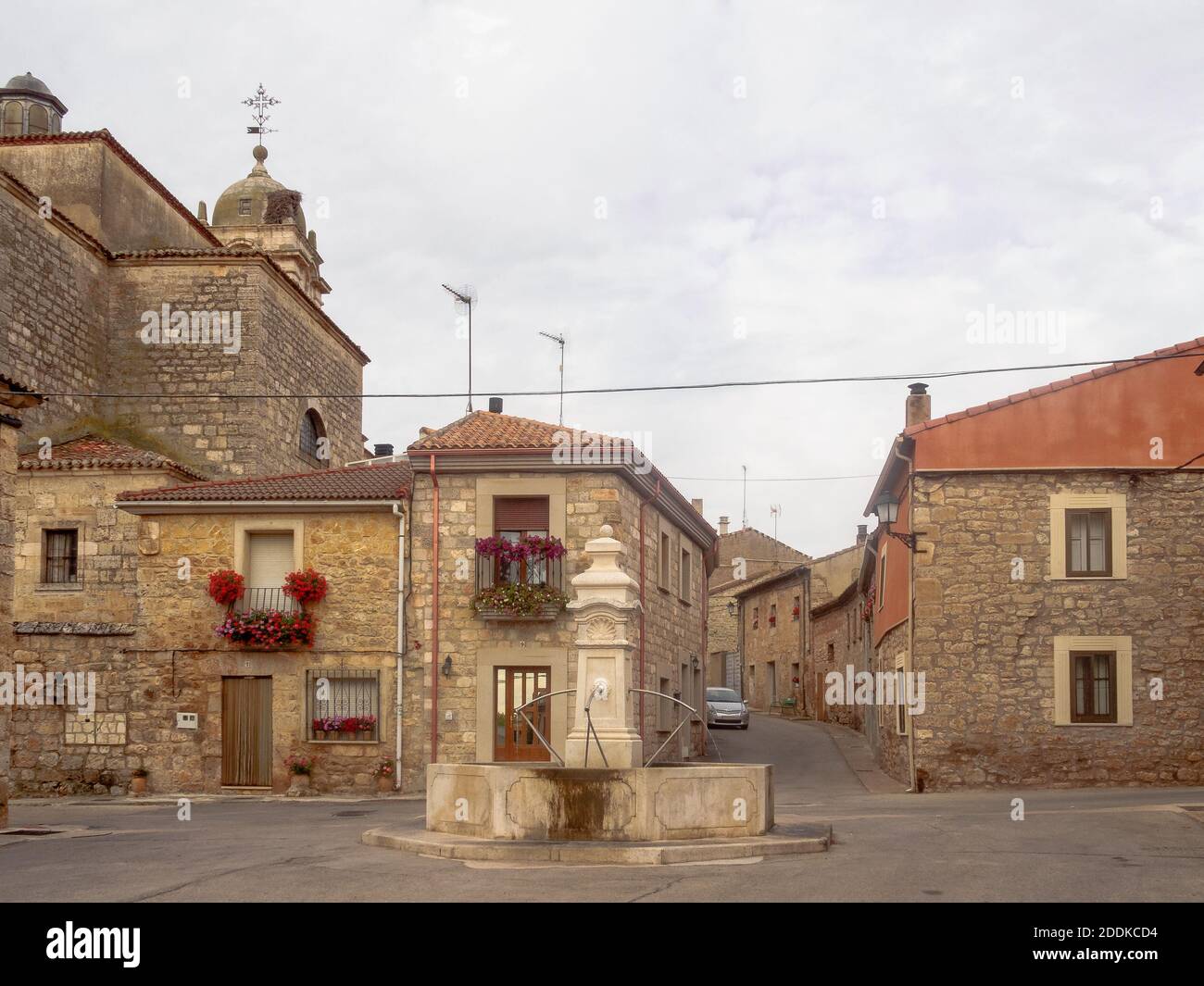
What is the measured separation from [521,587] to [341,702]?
3590 millimetres

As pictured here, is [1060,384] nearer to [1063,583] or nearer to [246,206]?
[1063,583]

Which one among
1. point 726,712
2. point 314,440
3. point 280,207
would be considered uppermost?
point 280,207

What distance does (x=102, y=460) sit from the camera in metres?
24.0

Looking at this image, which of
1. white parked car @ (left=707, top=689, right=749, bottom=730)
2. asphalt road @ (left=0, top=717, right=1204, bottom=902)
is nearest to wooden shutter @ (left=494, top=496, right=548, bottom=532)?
asphalt road @ (left=0, top=717, right=1204, bottom=902)

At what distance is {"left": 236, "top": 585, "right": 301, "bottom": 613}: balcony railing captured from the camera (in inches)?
881

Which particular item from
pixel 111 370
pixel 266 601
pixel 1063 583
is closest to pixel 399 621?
pixel 266 601

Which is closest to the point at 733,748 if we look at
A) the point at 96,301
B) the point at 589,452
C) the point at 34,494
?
the point at 589,452

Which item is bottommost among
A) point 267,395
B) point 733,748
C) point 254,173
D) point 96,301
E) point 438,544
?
point 733,748

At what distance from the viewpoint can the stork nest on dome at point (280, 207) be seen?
1722 inches

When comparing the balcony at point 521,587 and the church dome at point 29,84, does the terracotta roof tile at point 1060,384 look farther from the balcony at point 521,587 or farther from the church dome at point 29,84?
the church dome at point 29,84

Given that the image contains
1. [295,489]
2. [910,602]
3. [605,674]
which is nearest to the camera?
[605,674]
